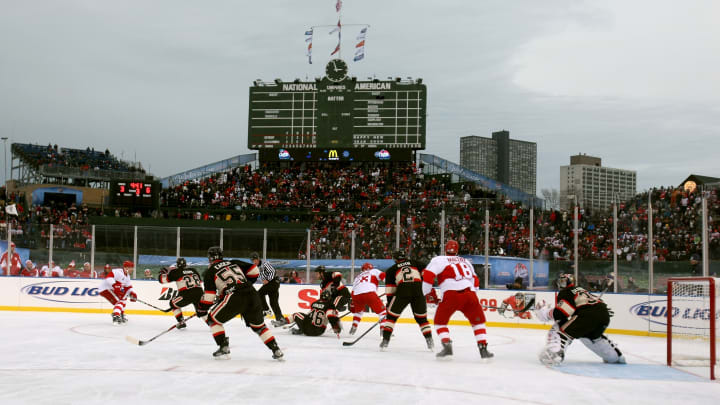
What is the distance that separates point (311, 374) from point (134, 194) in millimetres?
28227

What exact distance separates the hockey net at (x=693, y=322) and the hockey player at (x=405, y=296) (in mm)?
3631

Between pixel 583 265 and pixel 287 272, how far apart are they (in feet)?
26.3

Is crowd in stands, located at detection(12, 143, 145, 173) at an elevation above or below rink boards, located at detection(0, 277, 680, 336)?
above

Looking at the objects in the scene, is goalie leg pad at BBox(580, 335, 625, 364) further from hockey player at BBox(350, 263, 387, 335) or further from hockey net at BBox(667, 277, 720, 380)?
hockey player at BBox(350, 263, 387, 335)

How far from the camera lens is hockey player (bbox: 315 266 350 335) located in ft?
39.4

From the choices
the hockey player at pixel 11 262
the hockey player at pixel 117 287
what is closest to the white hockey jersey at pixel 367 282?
the hockey player at pixel 117 287

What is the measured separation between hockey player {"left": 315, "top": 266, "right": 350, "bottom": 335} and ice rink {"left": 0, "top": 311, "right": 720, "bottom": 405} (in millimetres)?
554

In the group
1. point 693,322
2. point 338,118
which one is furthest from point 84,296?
point 338,118

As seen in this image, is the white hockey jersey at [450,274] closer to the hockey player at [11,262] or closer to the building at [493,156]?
the hockey player at [11,262]

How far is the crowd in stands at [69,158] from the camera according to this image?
146 feet

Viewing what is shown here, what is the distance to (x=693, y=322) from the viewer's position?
10.4 metres

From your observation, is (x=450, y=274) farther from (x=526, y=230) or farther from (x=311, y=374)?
(x=526, y=230)

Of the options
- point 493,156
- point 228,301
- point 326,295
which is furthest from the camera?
point 493,156

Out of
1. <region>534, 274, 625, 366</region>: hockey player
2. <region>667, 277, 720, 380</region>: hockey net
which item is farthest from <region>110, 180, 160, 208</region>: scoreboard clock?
<region>534, 274, 625, 366</region>: hockey player
